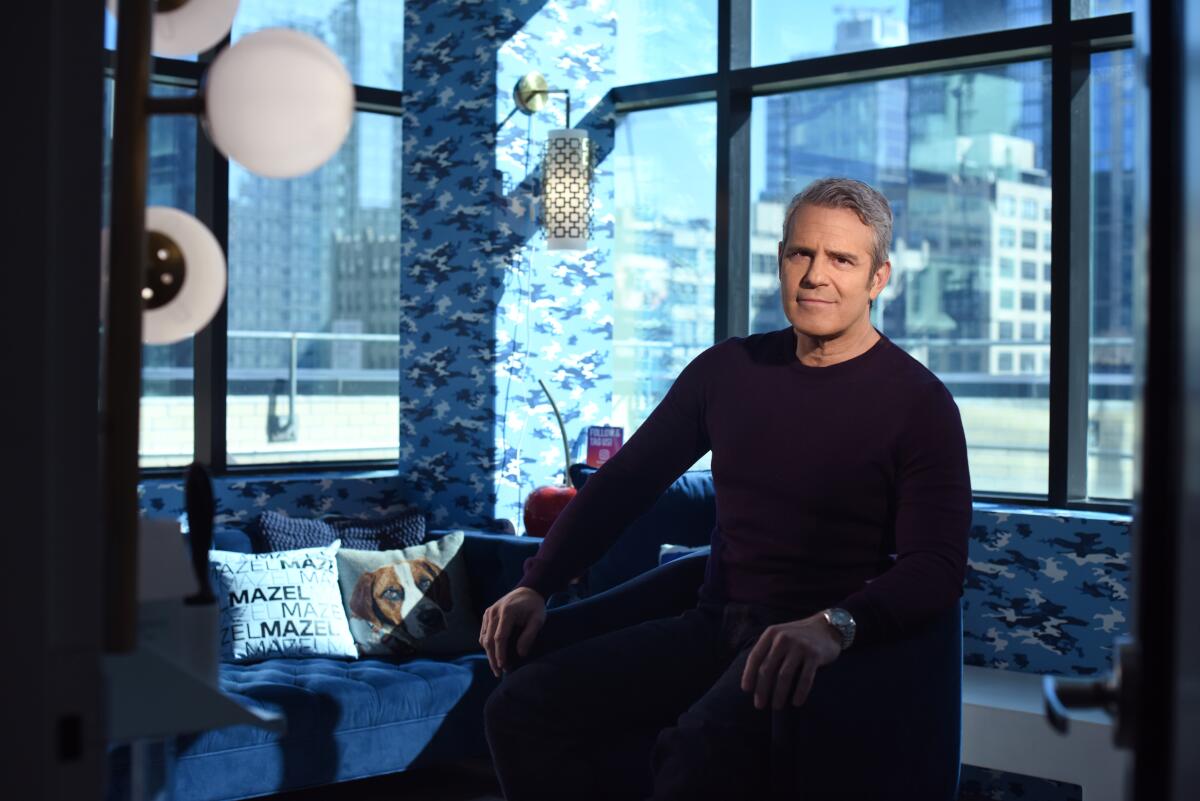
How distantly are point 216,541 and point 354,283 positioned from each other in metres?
2.24

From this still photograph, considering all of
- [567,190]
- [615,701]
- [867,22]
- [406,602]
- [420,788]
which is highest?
[867,22]

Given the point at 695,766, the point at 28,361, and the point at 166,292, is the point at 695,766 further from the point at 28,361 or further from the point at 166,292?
the point at 28,361

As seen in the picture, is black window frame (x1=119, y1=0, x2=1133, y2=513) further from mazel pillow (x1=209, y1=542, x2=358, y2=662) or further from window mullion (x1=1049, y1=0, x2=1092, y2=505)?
mazel pillow (x1=209, y1=542, x2=358, y2=662)

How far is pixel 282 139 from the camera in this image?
3.76 ft

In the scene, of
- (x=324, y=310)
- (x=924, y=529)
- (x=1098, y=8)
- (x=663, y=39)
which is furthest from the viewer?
(x=324, y=310)

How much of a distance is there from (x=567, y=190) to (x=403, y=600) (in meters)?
1.56

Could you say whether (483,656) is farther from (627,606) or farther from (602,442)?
(627,606)

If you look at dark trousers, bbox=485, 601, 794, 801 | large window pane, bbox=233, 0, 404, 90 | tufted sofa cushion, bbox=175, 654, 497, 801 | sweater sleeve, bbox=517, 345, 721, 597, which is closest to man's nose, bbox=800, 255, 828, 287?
sweater sleeve, bbox=517, 345, 721, 597

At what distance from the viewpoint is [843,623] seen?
1.96 meters

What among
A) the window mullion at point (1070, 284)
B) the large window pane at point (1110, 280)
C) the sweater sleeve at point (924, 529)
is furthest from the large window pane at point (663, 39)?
the sweater sleeve at point (924, 529)

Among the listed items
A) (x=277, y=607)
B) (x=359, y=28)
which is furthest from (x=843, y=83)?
(x=277, y=607)

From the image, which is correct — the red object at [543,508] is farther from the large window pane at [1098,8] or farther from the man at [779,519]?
the large window pane at [1098,8]

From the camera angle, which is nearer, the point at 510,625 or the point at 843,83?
the point at 510,625

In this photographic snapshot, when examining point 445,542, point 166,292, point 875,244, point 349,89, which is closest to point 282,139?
point 349,89
